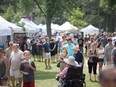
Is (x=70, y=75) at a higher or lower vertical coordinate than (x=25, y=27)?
lower

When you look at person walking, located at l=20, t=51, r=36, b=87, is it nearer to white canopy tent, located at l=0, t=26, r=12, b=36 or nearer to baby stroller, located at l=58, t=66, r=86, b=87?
baby stroller, located at l=58, t=66, r=86, b=87

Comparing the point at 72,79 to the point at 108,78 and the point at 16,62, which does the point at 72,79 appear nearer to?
the point at 16,62

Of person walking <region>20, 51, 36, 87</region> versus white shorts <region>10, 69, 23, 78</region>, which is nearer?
person walking <region>20, 51, 36, 87</region>

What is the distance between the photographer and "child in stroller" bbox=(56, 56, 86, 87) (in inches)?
444

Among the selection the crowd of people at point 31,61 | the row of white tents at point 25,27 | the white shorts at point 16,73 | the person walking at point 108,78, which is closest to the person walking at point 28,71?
the crowd of people at point 31,61

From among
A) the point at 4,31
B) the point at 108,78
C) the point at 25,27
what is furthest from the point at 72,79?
the point at 25,27

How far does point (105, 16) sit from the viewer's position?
91.6 m

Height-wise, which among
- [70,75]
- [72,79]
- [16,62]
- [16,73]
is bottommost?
[16,73]

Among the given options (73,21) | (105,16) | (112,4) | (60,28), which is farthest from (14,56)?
(105,16)

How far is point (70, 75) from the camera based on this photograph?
11.4 meters

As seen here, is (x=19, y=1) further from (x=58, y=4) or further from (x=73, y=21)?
(x=73, y=21)

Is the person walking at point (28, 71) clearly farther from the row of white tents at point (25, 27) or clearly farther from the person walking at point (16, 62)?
the row of white tents at point (25, 27)

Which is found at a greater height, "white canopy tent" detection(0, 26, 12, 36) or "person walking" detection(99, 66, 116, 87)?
"person walking" detection(99, 66, 116, 87)

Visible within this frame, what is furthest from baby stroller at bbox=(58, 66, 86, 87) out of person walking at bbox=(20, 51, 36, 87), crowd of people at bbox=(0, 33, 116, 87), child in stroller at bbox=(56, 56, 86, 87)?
person walking at bbox=(20, 51, 36, 87)
